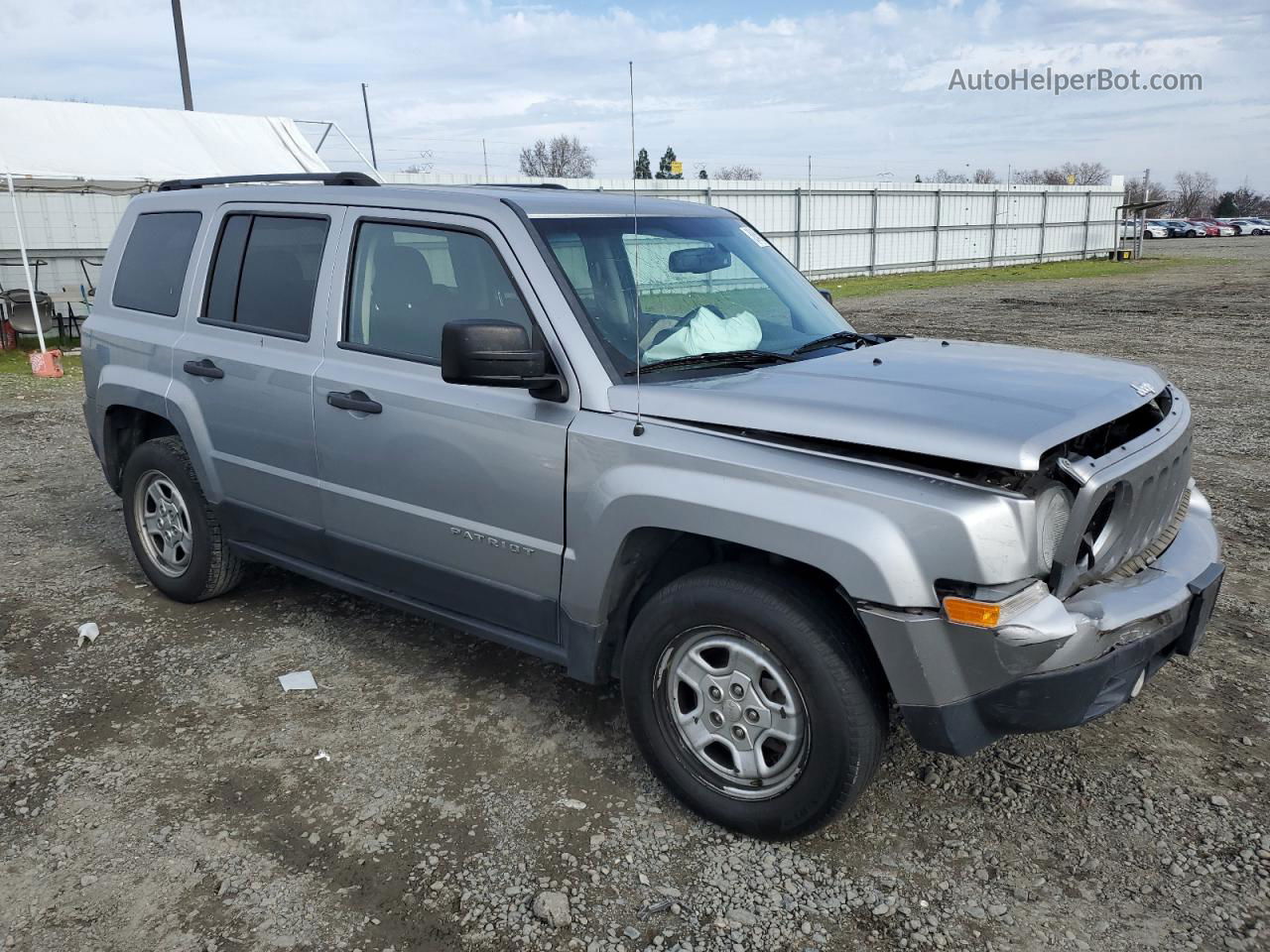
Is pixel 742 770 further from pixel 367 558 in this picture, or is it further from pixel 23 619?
pixel 23 619

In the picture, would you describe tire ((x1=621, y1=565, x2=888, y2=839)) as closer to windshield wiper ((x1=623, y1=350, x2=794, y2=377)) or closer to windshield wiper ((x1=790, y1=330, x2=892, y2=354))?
windshield wiper ((x1=623, y1=350, x2=794, y2=377))

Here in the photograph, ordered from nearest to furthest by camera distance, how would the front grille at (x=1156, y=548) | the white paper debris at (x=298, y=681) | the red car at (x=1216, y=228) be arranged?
1. the front grille at (x=1156, y=548)
2. the white paper debris at (x=298, y=681)
3. the red car at (x=1216, y=228)

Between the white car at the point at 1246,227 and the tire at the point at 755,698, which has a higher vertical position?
the white car at the point at 1246,227

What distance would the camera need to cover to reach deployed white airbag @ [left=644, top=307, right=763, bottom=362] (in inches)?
140

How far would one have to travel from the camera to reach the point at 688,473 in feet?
9.95

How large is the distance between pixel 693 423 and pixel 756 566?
0.47 meters

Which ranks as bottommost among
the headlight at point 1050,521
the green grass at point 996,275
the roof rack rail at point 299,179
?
the green grass at point 996,275

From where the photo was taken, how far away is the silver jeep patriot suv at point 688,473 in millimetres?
2697

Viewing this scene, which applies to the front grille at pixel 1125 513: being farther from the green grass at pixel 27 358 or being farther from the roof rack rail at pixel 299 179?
the green grass at pixel 27 358

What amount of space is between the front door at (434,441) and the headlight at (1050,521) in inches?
56.9

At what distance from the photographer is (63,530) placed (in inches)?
258

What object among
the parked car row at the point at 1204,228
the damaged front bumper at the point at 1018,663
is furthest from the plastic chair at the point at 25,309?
the parked car row at the point at 1204,228

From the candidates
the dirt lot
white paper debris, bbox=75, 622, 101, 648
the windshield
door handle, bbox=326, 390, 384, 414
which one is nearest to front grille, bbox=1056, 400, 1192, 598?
the dirt lot

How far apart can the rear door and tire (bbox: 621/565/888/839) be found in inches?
70.7
